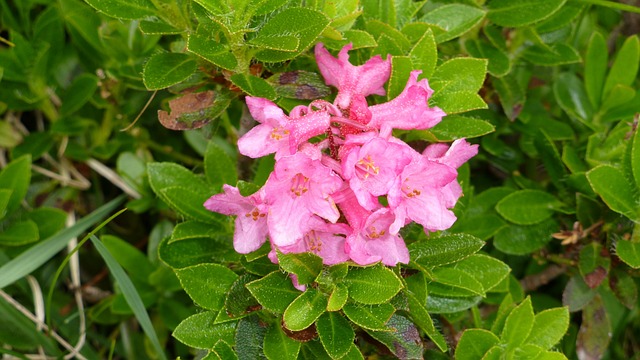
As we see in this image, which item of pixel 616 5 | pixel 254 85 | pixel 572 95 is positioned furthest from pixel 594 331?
pixel 254 85

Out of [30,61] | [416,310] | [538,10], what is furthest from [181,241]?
[538,10]

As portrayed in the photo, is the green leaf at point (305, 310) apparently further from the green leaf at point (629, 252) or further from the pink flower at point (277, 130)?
the green leaf at point (629, 252)

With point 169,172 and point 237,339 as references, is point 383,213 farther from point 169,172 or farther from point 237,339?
point 169,172

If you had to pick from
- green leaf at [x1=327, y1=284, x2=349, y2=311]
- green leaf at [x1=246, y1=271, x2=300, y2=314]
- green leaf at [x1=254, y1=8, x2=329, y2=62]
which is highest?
green leaf at [x1=254, y1=8, x2=329, y2=62]

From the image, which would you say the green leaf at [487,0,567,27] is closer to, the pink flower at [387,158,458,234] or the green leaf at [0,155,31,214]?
the pink flower at [387,158,458,234]

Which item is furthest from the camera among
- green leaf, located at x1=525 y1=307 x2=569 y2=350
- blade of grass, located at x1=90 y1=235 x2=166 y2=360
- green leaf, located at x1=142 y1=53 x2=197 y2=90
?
blade of grass, located at x1=90 y1=235 x2=166 y2=360

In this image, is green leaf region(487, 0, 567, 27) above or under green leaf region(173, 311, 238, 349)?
above

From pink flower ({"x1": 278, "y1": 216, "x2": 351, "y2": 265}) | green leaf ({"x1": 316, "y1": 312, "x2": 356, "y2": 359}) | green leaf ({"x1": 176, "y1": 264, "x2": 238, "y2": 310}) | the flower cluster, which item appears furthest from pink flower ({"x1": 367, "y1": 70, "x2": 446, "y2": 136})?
green leaf ({"x1": 176, "y1": 264, "x2": 238, "y2": 310})
